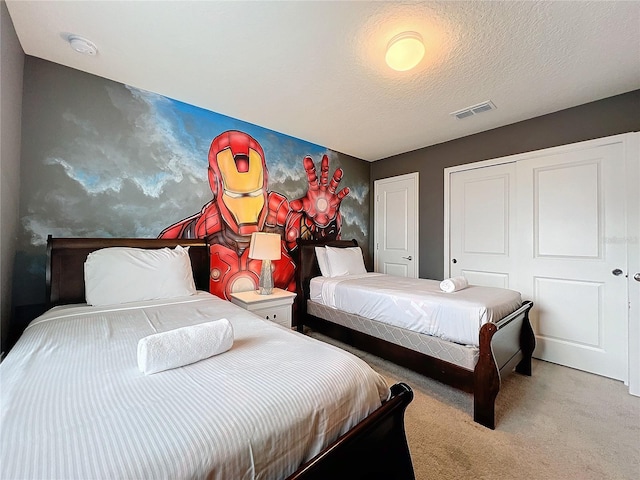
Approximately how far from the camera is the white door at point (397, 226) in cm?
389

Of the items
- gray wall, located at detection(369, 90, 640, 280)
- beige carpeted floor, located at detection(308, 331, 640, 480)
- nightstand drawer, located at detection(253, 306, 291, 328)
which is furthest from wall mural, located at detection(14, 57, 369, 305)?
beige carpeted floor, located at detection(308, 331, 640, 480)

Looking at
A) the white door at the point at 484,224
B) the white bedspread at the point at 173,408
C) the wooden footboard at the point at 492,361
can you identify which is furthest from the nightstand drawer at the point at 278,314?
the white door at the point at 484,224

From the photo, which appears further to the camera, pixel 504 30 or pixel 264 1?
pixel 504 30

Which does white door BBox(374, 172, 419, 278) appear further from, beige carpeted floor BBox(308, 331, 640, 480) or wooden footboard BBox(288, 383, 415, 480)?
wooden footboard BBox(288, 383, 415, 480)

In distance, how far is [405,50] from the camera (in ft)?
5.70

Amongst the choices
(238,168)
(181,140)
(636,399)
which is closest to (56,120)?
(181,140)

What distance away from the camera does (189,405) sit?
76 centimetres

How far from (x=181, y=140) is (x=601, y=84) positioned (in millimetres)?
3700

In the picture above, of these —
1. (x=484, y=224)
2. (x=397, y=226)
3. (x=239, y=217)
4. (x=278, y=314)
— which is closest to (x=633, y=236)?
(x=484, y=224)

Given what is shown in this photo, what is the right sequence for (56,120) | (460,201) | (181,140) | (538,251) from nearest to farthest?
1. (56,120)
2. (181,140)
3. (538,251)
4. (460,201)

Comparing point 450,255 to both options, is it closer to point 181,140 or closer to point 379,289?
point 379,289

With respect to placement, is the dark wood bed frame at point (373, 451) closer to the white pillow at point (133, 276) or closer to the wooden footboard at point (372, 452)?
the wooden footboard at point (372, 452)

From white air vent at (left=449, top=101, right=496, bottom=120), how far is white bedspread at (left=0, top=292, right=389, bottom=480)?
271 centimetres

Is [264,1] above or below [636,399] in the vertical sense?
above
